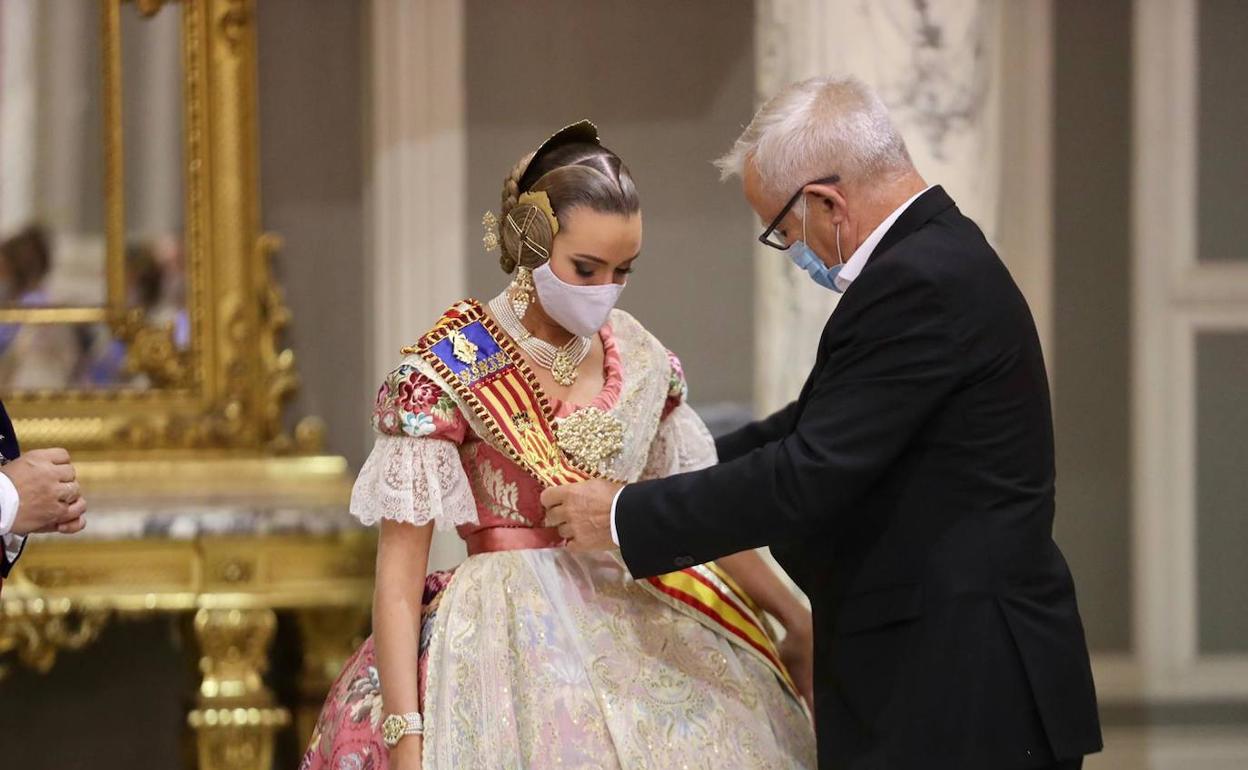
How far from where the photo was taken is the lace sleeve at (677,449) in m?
2.59

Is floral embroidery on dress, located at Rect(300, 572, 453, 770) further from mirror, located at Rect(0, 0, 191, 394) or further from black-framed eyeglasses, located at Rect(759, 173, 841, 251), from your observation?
mirror, located at Rect(0, 0, 191, 394)

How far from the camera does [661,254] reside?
14.2 feet

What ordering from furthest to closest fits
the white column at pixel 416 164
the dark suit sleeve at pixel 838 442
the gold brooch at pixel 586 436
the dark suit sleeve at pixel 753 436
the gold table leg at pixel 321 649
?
the white column at pixel 416 164, the gold table leg at pixel 321 649, the dark suit sleeve at pixel 753 436, the gold brooch at pixel 586 436, the dark suit sleeve at pixel 838 442

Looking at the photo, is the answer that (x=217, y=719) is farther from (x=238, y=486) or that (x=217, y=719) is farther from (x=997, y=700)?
(x=997, y=700)

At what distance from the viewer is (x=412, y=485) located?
7.36 ft

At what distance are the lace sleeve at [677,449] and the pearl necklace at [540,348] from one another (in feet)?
0.71

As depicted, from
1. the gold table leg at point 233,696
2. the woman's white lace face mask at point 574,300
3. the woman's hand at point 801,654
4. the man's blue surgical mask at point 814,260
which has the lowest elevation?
the gold table leg at point 233,696

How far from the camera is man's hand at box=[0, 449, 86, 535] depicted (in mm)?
2416

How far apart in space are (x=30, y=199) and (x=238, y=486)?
89 centimetres

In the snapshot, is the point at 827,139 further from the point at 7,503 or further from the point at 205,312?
the point at 205,312

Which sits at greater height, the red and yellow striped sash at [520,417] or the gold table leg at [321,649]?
the red and yellow striped sash at [520,417]

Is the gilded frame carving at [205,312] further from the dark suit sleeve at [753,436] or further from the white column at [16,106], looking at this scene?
the dark suit sleeve at [753,436]

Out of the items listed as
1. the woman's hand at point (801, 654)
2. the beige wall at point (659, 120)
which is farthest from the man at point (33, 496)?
the beige wall at point (659, 120)

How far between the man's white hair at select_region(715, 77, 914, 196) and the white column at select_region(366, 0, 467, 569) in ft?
6.48
